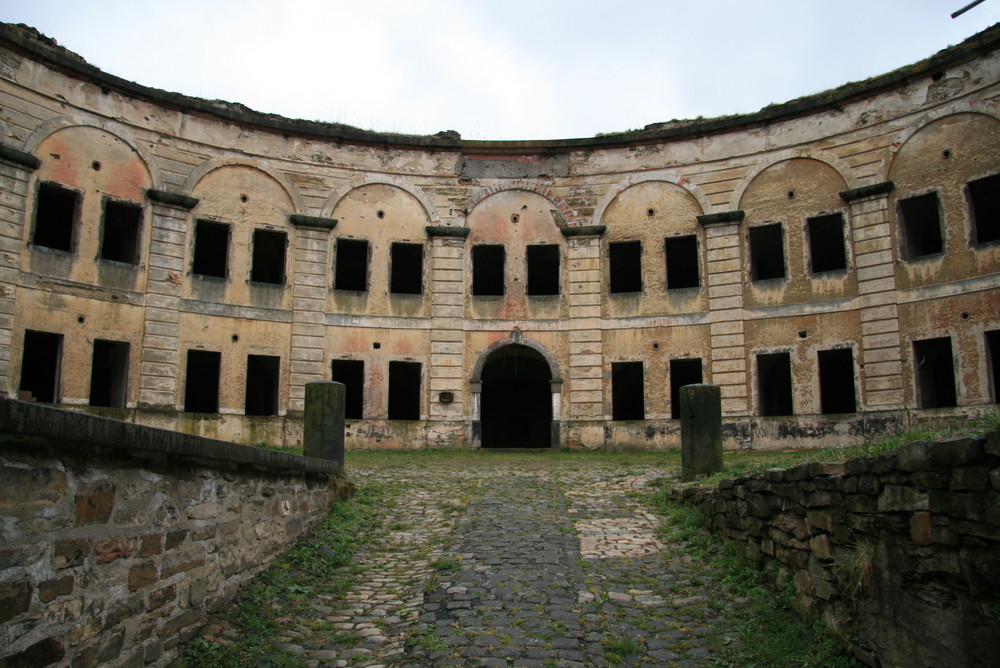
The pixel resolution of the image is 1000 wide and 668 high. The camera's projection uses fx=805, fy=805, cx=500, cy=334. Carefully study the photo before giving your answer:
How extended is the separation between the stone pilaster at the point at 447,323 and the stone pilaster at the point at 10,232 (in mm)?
9314

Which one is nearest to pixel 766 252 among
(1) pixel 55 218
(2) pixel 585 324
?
(2) pixel 585 324

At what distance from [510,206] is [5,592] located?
19.0 metres

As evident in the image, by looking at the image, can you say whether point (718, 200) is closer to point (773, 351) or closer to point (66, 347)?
point (773, 351)

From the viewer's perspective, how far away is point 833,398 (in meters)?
23.6

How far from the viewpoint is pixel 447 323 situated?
2127 centimetres

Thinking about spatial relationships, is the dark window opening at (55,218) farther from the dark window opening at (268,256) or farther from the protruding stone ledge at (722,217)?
the protruding stone ledge at (722,217)

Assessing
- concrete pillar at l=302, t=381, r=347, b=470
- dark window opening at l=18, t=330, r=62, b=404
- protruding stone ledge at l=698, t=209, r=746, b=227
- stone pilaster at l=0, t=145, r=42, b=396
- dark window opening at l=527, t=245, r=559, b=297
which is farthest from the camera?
dark window opening at l=527, t=245, r=559, b=297

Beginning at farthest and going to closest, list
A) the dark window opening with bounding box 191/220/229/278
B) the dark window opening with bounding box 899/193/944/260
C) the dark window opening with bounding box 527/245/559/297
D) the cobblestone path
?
the dark window opening with bounding box 527/245/559/297
the dark window opening with bounding box 191/220/229/278
the dark window opening with bounding box 899/193/944/260
the cobblestone path

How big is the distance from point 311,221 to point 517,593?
15.2 meters

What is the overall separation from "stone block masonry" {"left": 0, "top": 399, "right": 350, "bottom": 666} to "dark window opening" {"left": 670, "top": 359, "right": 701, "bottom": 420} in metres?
15.6

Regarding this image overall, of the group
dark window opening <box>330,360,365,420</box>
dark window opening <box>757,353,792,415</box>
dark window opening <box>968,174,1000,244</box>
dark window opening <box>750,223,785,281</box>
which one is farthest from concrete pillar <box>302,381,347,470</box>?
dark window opening <box>968,174,1000,244</box>

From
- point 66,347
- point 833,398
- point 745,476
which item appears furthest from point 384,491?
point 833,398

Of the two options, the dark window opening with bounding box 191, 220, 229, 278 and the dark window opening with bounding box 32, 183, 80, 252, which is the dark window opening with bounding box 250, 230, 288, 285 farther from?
the dark window opening with bounding box 32, 183, 80, 252

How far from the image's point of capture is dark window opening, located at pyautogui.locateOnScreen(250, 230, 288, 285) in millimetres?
20859
